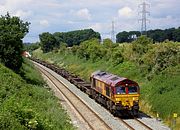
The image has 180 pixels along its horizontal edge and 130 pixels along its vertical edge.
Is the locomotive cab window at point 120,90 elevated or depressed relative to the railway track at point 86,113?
elevated

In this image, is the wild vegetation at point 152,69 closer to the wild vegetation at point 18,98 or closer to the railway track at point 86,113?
the railway track at point 86,113

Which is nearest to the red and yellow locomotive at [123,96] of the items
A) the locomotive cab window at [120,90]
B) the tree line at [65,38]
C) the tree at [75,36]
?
the locomotive cab window at [120,90]

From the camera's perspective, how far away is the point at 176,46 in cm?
4494

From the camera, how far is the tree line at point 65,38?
159m

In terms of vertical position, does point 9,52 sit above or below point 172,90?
above

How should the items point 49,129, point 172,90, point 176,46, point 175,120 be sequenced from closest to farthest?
point 49,129
point 175,120
point 172,90
point 176,46

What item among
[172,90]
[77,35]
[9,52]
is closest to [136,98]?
[172,90]

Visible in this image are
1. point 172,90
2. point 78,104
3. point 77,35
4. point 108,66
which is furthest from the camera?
point 77,35

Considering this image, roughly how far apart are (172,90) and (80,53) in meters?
63.3

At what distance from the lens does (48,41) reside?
160 metres

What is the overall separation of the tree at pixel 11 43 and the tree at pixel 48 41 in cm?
10673

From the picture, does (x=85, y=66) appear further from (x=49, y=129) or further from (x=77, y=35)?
(x=77, y=35)

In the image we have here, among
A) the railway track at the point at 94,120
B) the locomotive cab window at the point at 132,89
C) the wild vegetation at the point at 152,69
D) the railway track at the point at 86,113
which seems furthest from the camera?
the wild vegetation at the point at 152,69

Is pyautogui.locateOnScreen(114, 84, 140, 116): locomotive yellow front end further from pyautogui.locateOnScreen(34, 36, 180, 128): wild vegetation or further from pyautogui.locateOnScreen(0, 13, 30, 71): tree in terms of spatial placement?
pyautogui.locateOnScreen(0, 13, 30, 71): tree
